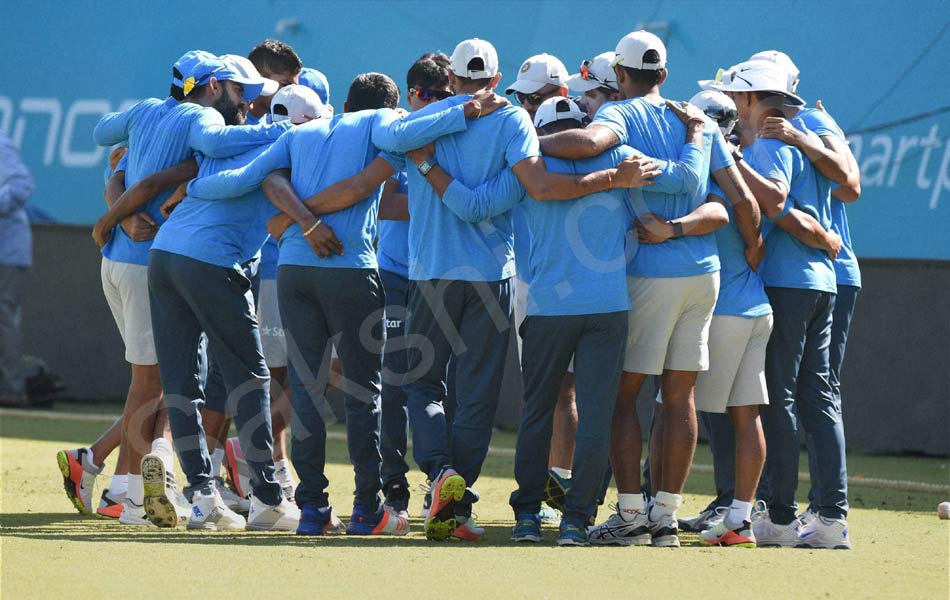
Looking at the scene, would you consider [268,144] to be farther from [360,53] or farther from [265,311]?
[360,53]

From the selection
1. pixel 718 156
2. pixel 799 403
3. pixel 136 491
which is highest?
pixel 718 156

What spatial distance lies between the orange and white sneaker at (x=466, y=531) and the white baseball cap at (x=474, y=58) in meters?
2.02

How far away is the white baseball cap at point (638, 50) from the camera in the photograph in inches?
237

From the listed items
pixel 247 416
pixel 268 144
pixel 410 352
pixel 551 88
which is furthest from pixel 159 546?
pixel 551 88

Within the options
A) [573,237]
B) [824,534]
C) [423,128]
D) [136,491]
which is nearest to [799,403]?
[824,534]

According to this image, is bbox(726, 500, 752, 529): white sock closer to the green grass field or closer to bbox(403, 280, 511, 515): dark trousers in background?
the green grass field

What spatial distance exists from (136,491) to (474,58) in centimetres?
267

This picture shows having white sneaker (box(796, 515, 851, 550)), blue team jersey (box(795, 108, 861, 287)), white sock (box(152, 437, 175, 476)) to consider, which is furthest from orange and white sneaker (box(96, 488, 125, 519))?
blue team jersey (box(795, 108, 861, 287))

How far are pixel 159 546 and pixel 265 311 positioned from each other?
208cm

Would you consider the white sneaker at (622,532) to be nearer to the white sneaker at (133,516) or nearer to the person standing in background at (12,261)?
the white sneaker at (133,516)

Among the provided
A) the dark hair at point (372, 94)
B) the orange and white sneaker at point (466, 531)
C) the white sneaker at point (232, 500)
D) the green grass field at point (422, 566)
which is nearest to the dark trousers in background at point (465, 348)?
the orange and white sneaker at point (466, 531)

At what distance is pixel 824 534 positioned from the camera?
6.33m

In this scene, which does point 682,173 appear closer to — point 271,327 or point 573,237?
point 573,237

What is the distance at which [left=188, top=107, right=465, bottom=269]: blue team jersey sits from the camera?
20.4 ft
